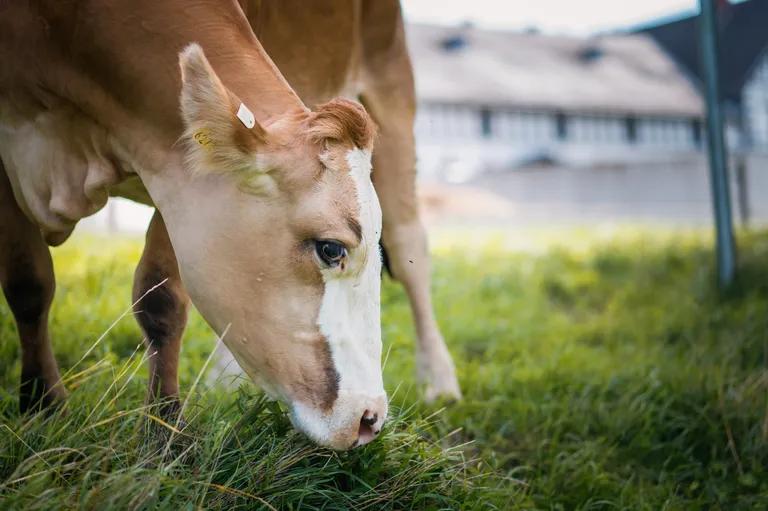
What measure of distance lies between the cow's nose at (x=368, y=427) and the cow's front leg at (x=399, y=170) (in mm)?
1968

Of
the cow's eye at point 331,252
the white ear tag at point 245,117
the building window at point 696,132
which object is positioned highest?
the white ear tag at point 245,117

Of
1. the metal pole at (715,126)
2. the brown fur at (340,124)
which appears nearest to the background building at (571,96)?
the metal pole at (715,126)

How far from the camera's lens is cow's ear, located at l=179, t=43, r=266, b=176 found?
2.13 m

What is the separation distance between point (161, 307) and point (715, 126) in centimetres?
544

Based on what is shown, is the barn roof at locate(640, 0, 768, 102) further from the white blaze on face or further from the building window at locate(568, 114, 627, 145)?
the white blaze on face

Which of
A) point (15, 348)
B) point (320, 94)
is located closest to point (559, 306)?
point (320, 94)

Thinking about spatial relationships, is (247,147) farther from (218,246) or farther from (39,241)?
(39,241)

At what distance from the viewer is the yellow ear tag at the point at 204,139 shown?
7.34 ft

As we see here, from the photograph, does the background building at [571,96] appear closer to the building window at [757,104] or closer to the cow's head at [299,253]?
the building window at [757,104]

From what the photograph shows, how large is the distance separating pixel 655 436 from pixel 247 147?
235cm

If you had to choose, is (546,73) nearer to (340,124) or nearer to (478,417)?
(478,417)

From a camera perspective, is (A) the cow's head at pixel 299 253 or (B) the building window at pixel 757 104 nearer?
(A) the cow's head at pixel 299 253

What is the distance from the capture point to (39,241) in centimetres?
296

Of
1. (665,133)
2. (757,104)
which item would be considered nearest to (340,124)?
(665,133)
